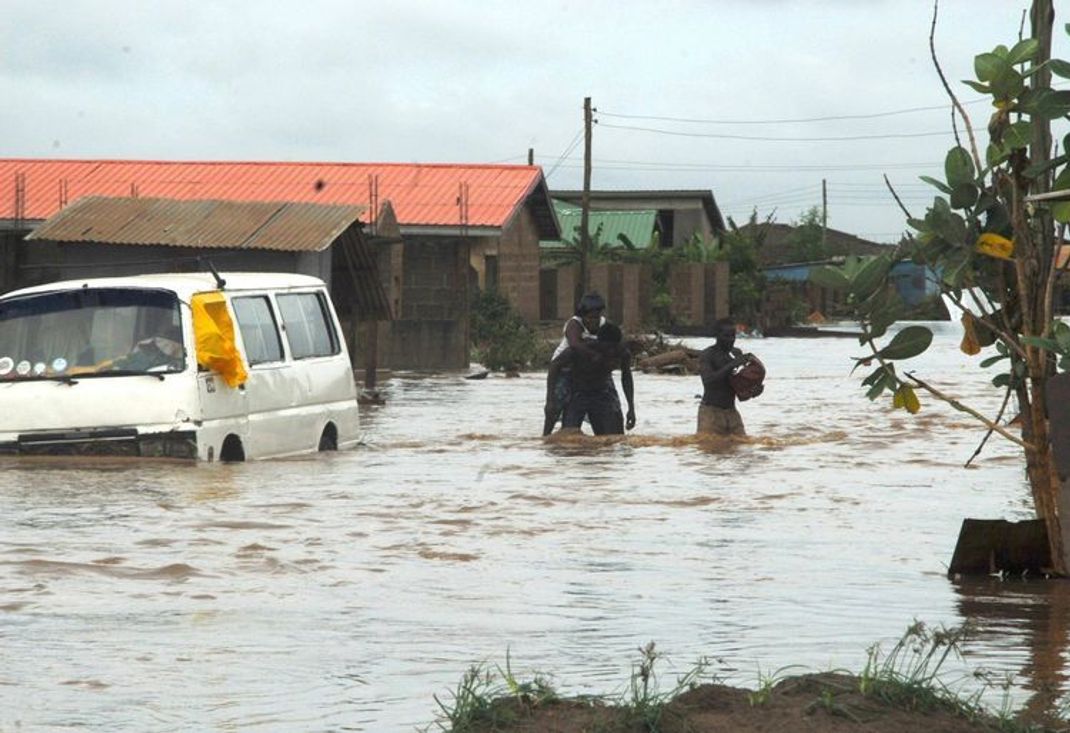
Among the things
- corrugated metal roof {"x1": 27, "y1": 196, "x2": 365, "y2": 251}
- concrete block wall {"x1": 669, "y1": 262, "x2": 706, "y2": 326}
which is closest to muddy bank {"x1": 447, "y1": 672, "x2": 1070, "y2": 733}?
corrugated metal roof {"x1": 27, "y1": 196, "x2": 365, "y2": 251}

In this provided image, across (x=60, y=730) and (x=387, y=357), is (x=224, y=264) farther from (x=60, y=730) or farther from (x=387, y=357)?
(x=60, y=730)

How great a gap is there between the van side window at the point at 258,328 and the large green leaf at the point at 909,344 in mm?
5594

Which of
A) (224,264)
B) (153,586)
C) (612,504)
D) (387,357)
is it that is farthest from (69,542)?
(387,357)

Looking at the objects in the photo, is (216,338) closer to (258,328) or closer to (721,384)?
(258,328)

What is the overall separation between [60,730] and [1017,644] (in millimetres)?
3475

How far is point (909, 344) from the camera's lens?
877 cm

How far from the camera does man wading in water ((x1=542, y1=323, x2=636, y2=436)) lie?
52.7 feet

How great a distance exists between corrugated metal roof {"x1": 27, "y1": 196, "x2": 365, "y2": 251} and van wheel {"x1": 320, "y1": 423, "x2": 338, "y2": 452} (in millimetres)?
7244

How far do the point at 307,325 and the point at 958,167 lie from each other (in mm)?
6895

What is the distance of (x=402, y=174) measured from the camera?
39125 millimetres

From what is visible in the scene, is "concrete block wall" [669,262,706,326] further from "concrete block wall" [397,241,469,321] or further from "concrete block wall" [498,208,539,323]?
"concrete block wall" [397,241,469,321]

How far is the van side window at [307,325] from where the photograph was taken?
14.2m

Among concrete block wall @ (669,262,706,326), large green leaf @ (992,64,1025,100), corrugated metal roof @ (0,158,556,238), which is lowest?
concrete block wall @ (669,262,706,326)

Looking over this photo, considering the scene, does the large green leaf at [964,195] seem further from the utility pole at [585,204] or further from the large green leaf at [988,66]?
the utility pole at [585,204]
